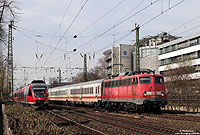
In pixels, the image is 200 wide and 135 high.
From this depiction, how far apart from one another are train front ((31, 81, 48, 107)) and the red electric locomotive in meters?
9.56

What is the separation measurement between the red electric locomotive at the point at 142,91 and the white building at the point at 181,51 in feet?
107

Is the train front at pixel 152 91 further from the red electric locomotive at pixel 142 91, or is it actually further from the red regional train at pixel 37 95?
the red regional train at pixel 37 95

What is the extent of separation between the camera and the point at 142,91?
21.6 metres

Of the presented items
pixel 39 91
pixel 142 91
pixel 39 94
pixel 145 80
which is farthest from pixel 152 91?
pixel 39 91

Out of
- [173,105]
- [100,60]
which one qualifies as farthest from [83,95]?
[100,60]

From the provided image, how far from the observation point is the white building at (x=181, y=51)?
59.7 metres

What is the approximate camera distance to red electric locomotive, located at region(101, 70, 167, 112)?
21.6 meters

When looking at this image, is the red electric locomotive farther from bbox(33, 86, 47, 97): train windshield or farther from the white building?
the white building

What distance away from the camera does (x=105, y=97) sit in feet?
94.6

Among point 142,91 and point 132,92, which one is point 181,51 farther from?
point 142,91

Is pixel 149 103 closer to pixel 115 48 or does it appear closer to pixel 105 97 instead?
pixel 105 97

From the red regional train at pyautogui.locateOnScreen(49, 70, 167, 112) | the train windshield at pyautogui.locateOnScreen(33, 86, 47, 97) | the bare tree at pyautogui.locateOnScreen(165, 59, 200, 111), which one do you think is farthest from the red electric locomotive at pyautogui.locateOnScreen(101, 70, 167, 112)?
the train windshield at pyautogui.locateOnScreen(33, 86, 47, 97)

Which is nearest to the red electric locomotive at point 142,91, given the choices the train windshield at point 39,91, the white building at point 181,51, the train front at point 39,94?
the train front at point 39,94

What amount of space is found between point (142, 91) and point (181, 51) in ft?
156
